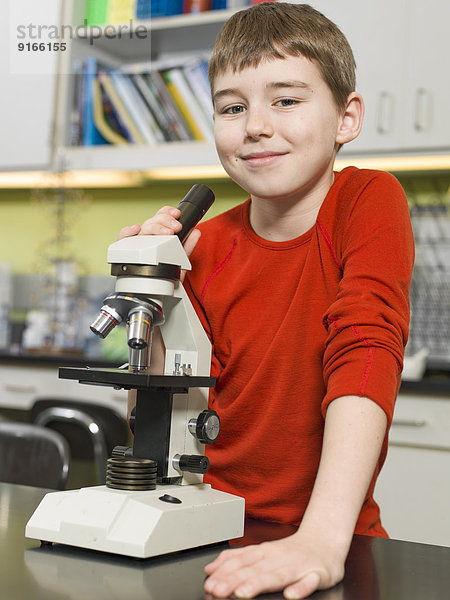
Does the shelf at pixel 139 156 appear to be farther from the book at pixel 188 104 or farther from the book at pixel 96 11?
the book at pixel 96 11

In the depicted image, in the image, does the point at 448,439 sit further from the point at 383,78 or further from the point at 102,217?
the point at 102,217

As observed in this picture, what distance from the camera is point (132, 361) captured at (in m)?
0.84

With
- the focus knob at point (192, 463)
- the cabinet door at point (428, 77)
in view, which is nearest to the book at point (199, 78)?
the cabinet door at point (428, 77)

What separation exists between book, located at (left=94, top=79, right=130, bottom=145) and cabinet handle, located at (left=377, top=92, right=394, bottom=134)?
106cm

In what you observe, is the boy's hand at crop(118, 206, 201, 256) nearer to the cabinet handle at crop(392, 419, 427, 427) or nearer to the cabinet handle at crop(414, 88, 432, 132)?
the cabinet handle at crop(392, 419, 427, 427)

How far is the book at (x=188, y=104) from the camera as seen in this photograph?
115 inches

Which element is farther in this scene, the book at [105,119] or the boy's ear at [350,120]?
the book at [105,119]

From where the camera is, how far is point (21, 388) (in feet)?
9.48

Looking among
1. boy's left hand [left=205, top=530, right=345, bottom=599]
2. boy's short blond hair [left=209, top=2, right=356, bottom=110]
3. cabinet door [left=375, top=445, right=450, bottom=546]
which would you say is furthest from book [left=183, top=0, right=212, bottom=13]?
boy's left hand [left=205, top=530, right=345, bottom=599]

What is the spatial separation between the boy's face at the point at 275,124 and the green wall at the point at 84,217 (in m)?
2.13

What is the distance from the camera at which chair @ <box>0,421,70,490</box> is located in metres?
1.46

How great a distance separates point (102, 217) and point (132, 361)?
8.95 feet

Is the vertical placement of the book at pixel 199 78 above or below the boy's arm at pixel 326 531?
above

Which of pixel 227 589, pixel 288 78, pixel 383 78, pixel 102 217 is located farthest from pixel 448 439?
pixel 102 217
